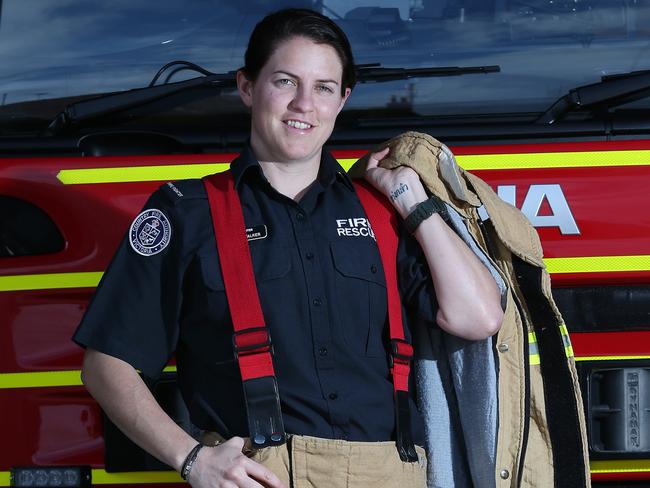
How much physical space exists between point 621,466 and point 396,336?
80 cm

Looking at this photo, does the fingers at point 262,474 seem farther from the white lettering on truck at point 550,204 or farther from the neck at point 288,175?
the white lettering on truck at point 550,204

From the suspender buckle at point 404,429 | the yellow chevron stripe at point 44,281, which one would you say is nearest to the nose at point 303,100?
the suspender buckle at point 404,429

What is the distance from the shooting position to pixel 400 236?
2242 millimetres

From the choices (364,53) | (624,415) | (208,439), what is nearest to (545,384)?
(624,415)

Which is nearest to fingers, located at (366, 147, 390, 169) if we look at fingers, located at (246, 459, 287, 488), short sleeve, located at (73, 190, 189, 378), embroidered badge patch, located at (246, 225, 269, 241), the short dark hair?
the short dark hair

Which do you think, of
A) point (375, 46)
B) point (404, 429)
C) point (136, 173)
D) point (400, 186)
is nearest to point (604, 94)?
point (375, 46)

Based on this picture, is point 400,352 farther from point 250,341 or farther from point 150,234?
point 150,234

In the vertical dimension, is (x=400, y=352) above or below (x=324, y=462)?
above

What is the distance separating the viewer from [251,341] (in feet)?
6.53

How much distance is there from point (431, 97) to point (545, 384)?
Answer: 2.48ft

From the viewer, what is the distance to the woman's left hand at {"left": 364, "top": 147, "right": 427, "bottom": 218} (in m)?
2.21

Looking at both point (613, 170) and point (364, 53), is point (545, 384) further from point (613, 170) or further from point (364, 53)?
point (364, 53)

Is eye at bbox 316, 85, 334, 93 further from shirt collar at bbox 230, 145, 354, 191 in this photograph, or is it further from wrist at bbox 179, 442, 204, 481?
wrist at bbox 179, 442, 204, 481

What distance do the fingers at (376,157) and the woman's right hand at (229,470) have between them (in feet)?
2.18
